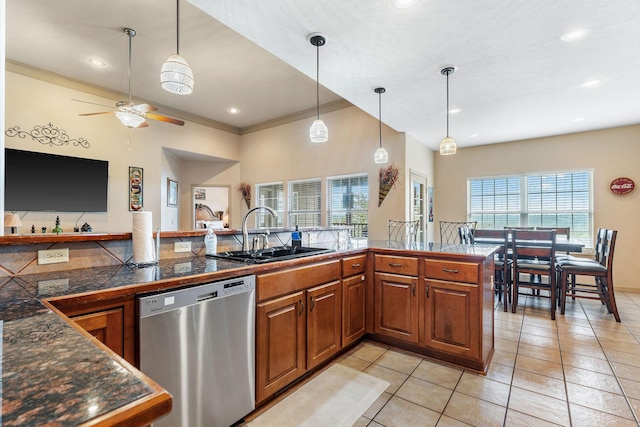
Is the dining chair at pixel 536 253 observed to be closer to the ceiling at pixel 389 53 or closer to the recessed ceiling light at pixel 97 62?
the ceiling at pixel 389 53

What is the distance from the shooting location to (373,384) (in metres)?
2.13

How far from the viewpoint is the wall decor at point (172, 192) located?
5.88 metres

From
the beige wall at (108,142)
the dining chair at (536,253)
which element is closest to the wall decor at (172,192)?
the beige wall at (108,142)

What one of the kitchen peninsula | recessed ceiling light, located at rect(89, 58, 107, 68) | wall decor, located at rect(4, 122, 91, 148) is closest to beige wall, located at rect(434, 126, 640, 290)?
the kitchen peninsula

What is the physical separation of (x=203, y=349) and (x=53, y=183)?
4320 mm

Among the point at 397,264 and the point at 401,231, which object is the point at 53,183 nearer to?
the point at 397,264

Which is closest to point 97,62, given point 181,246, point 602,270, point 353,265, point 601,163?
point 181,246

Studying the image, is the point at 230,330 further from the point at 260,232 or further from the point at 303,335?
the point at 260,232

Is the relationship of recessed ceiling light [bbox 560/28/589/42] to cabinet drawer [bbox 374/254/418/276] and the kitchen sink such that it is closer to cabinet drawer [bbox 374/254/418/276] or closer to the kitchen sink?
cabinet drawer [bbox 374/254/418/276]

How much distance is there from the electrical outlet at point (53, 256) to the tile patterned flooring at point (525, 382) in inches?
73.3

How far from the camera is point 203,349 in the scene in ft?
4.84

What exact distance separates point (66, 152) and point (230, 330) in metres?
4.50

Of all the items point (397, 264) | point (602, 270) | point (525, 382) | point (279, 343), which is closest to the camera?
point (279, 343)

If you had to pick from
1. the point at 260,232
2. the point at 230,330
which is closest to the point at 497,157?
the point at 260,232
